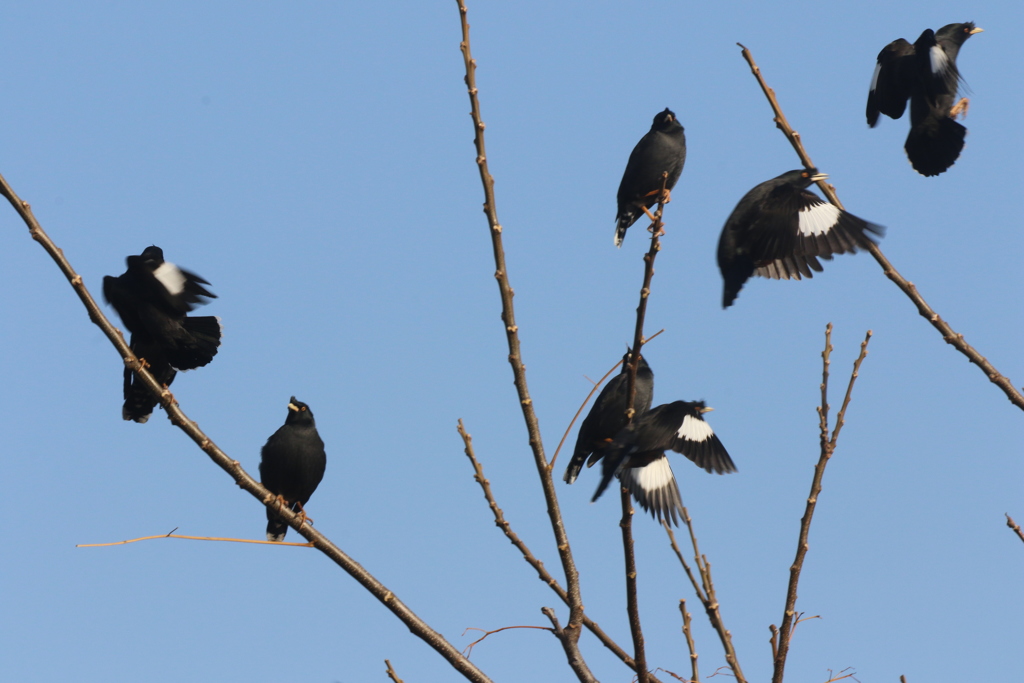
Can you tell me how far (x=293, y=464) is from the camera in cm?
603

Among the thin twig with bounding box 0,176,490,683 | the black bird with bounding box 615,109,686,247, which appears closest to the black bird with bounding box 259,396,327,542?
the black bird with bounding box 615,109,686,247

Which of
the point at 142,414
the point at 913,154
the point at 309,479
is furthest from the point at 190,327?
the point at 913,154

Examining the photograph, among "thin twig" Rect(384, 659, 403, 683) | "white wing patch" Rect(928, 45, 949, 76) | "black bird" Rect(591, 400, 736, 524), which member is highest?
"white wing patch" Rect(928, 45, 949, 76)

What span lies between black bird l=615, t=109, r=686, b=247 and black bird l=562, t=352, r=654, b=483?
1326 millimetres

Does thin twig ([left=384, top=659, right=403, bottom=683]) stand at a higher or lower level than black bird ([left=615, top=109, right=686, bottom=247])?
lower

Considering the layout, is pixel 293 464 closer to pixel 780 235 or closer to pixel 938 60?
pixel 780 235

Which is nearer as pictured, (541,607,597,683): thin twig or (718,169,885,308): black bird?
(541,607,597,683): thin twig

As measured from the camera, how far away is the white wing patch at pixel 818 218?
4775 millimetres

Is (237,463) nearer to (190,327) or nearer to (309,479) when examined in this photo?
(190,327)

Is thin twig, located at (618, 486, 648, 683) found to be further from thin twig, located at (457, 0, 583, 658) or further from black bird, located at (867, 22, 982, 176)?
black bird, located at (867, 22, 982, 176)

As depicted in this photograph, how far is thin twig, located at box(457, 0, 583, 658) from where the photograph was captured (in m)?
2.83

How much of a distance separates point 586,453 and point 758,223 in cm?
198

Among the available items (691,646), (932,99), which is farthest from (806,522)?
(932,99)

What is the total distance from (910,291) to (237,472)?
231 centimetres
